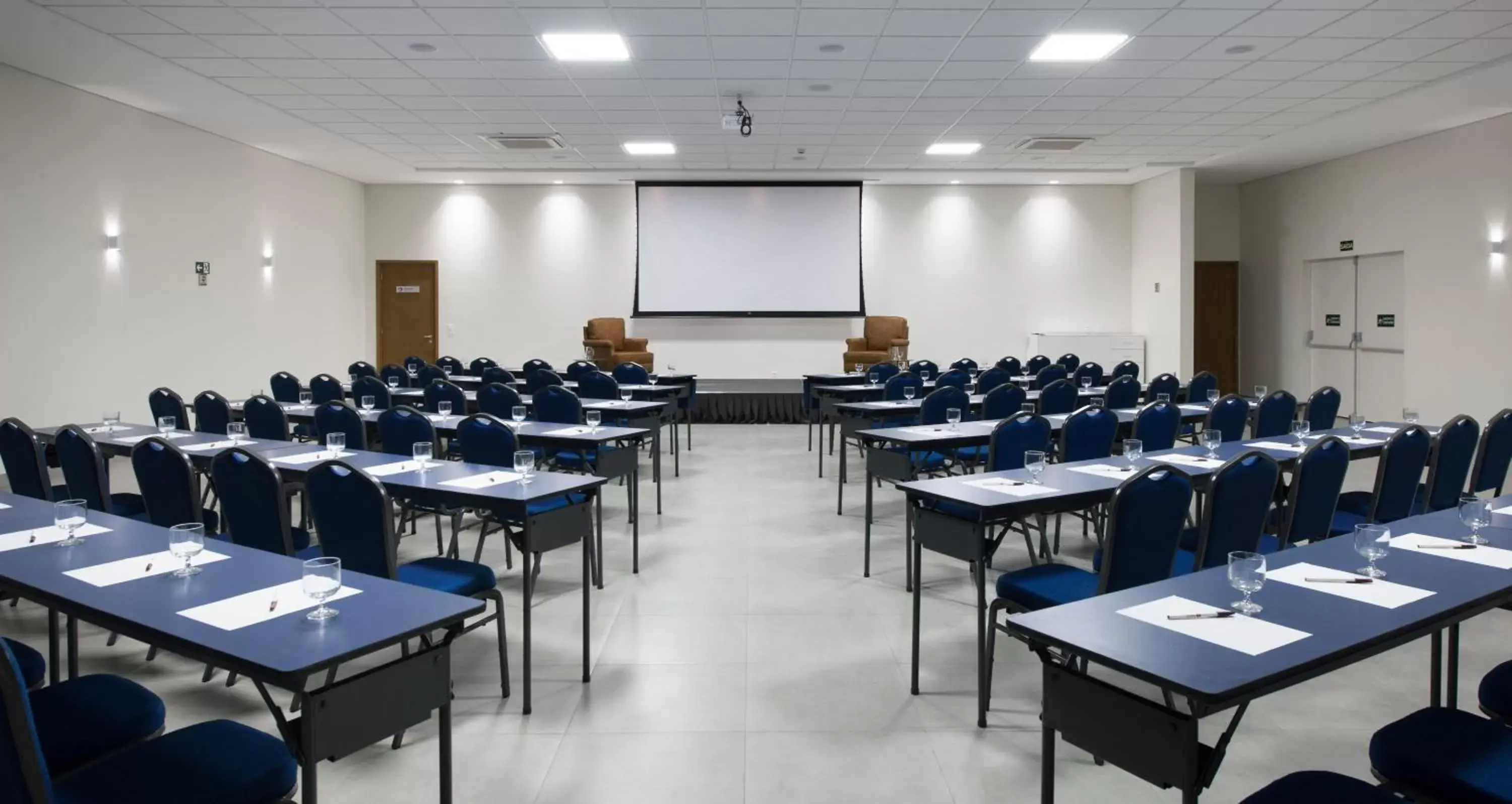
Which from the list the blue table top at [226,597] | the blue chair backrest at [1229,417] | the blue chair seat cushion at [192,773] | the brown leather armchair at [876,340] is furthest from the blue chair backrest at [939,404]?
the brown leather armchair at [876,340]

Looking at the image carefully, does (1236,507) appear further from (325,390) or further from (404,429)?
(325,390)

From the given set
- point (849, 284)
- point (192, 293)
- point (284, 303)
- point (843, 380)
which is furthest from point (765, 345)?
point (192, 293)

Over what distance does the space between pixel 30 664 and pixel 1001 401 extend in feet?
18.2

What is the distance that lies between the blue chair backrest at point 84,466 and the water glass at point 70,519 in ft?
4.92

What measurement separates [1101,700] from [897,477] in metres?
3.46

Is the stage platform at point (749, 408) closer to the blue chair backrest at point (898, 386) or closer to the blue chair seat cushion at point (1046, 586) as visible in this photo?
the blue chair backrest at point (898, 386)

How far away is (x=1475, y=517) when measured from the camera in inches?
111

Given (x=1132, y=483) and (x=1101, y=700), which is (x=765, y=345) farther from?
(x=1101, y=700)

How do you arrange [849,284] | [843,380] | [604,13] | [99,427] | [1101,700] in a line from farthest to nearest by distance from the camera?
[849,284] → [843,380] → [604,13] → [99,427] → [1101,700]

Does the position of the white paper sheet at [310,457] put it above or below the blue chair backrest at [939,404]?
below

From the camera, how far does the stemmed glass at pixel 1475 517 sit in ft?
9.19

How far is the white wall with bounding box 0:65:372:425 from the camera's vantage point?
828cm

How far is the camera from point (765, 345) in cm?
1526

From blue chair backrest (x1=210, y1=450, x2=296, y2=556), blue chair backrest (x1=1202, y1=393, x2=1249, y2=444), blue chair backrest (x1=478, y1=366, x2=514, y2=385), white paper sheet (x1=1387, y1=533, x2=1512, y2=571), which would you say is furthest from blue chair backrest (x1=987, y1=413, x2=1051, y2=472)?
blue chair backrest (x1=478, y1=366, x2=514, y2=385)
